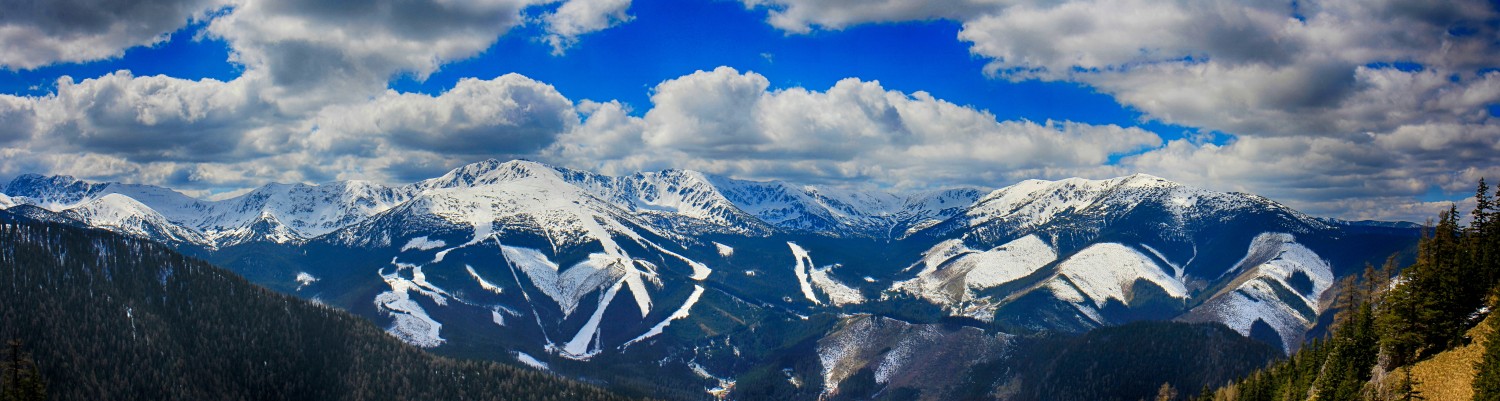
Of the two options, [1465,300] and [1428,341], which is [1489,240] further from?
[1428,341]

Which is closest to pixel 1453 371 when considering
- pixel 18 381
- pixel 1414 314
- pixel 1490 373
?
pixel 1414 314

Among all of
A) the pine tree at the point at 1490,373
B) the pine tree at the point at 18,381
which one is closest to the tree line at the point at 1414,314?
the pine tree at the point at 1490,373

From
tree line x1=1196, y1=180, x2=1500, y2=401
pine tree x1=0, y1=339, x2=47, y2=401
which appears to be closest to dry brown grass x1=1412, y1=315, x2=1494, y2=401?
tree line x1=1196, y1=180, x2=1500, y2=401

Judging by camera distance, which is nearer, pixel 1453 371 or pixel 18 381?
pixel 1453 371

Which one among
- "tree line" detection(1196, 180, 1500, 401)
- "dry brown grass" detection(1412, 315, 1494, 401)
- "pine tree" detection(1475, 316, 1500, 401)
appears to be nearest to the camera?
"pine tree" detection(1475, 316, 1500, 401)

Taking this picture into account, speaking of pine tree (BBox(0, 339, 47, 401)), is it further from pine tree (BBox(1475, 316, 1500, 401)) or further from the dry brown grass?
the dry brown grass

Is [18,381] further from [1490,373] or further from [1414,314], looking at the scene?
[1414,314]

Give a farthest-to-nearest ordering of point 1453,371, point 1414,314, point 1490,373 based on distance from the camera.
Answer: point 1414,314 < point 1453,371 < point 1490,373

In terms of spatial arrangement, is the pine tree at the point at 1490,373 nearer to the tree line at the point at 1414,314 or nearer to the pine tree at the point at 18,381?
the tree line at the point at 1414,314
